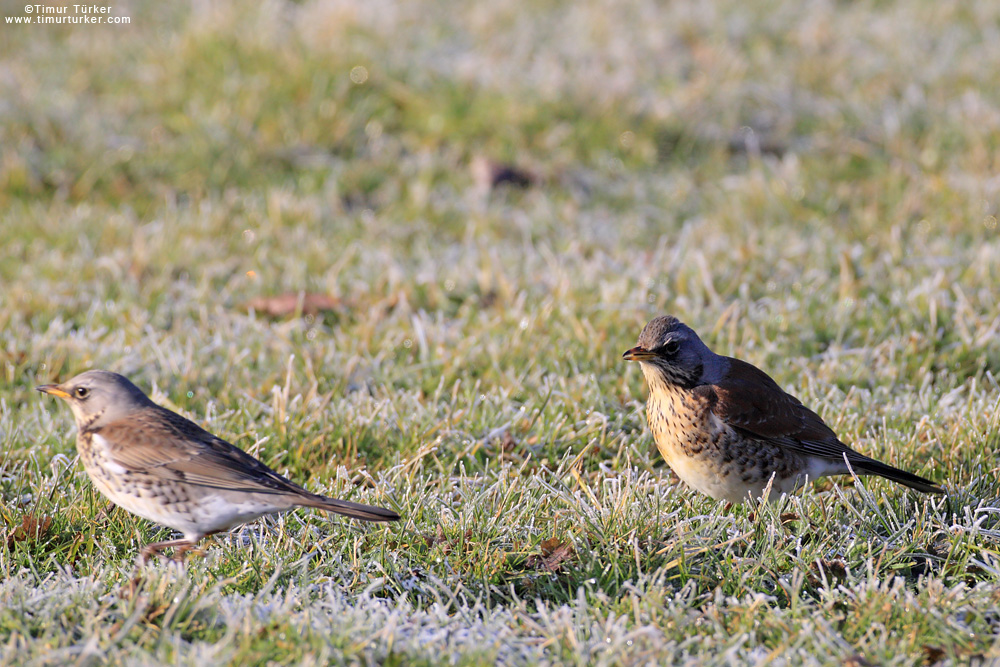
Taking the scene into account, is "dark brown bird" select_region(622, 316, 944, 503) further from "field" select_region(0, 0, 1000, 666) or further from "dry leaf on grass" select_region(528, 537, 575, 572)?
"dry leaf on grass" select_region(528, 537, 575, 572)

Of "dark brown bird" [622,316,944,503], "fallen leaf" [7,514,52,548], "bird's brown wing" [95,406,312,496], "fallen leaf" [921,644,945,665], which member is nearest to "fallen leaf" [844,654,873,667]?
"fallen leaf" [921,644,945,665]

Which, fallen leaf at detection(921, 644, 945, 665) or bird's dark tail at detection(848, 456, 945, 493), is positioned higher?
bird's dark tail at detection(848, 456, 945, 493)

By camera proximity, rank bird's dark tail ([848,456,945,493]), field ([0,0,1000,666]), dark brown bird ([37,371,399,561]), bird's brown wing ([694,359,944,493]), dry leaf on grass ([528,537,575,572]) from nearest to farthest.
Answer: field ([0,0,1000,666]) < dark brown bird ([37,371,399,561]) < dry leaf on grass ([528,537,575,572]) < bird's dark tail ([848,456,945,493]) < bird's brown wing ([694,359,944,493])

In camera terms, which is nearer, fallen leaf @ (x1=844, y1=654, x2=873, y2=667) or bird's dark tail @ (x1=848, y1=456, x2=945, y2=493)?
fallen leaf @ (x1=844, y1=654, x2=873, y2=667)

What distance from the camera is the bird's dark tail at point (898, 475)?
4.62 meters

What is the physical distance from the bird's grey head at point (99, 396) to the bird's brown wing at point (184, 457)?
118mm

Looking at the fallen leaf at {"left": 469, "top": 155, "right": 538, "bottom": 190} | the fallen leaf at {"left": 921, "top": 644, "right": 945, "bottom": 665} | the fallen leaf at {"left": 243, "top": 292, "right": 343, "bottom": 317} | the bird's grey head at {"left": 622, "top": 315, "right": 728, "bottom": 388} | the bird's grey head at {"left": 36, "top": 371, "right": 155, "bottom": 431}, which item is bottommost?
the fallen leaf at {"left": 921, "top": 644, "right": 945, "bottom": 665}

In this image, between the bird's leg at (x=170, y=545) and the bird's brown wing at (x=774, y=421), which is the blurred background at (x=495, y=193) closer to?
the bird's brown wing at (x=774, y=421)

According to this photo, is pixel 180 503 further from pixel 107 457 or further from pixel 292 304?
pixel 292 304

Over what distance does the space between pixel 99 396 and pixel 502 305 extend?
9.89ft

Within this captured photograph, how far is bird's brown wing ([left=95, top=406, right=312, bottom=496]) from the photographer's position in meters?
4.20

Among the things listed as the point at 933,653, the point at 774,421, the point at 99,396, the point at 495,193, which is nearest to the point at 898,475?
the point at 774,421

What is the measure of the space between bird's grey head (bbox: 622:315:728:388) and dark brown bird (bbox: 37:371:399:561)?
167 centimetres

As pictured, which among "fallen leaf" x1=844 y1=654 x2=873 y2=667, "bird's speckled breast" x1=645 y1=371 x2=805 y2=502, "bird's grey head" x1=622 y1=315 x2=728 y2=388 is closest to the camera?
"fallen leaf" x1=844 y1=654 x2=873 y2=667
